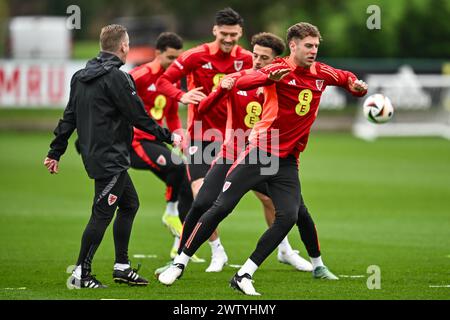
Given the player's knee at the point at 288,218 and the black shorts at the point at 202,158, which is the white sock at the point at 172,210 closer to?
the black shorts at the point at 202,158

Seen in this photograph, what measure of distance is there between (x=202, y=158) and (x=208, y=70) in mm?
1056

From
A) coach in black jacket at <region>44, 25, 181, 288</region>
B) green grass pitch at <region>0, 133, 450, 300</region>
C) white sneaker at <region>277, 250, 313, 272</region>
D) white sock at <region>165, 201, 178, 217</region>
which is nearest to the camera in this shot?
coach in black jacket at <region>44, 25, 181, 288</region>

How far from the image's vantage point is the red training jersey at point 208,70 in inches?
472

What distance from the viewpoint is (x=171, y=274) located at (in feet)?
32.7

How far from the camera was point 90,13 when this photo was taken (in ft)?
236

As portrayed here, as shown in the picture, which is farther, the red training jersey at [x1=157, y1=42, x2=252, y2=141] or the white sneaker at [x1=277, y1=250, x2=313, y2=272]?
the red training jersey at [x1=157, y1=42, x2=252, y2=141]

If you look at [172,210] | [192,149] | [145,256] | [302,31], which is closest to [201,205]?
[192,149]

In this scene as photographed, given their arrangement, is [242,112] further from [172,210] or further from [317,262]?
[172,210]

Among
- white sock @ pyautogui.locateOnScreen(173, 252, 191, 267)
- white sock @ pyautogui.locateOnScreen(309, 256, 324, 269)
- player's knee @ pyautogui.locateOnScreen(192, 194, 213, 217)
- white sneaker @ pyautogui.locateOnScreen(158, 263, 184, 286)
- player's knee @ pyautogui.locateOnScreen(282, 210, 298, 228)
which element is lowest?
white sock @ pyautogui.locateOnScreen(309, 256, 324, 269)

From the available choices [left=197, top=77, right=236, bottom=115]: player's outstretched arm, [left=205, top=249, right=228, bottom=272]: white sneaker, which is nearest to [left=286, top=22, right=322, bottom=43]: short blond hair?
[left=197, top=77, right=236, bottom=115]: player's outstretched arm

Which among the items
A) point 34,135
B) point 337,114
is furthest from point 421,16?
point 34,135

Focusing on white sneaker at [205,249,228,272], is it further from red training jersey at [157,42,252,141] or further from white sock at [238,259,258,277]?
white sock at [238,259,258,277]

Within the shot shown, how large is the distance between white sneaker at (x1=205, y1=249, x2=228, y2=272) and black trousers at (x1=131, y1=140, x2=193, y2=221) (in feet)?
4.33

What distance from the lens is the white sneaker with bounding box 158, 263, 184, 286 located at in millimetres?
9930
